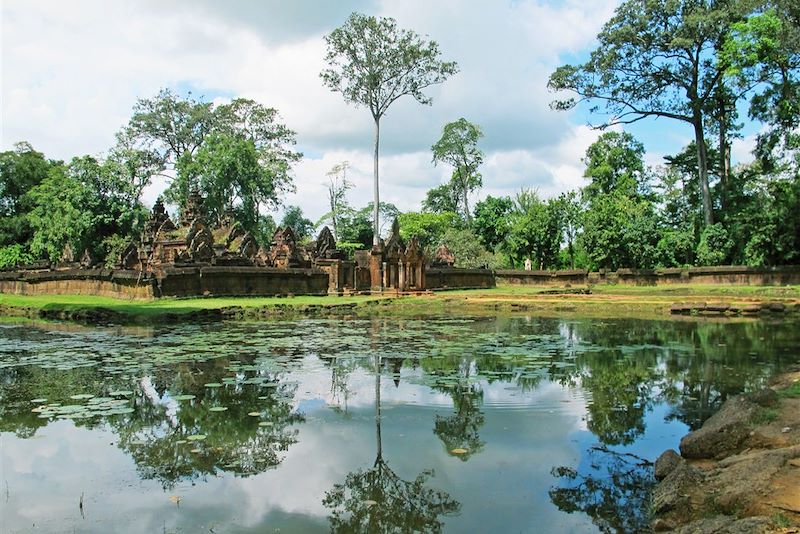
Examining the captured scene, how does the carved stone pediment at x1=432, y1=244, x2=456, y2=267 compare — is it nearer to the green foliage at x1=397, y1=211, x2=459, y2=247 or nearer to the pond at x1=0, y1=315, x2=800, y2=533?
the green foliage at x1=397, y1=211, x2=459, y2=247

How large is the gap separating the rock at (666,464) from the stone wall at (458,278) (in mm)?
30744

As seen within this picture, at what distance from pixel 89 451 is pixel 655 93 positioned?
4031 cm

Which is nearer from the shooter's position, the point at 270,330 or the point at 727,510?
the point at 727,510

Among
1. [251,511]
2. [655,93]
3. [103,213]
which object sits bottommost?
[251,511]

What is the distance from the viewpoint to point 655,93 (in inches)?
1553

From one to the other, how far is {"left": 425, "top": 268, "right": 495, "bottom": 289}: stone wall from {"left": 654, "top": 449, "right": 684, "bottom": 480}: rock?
3074 centimetres

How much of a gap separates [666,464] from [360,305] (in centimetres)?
1951

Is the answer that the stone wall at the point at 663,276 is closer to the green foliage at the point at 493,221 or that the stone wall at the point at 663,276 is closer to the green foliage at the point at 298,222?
the green foliage at the point at 493,221

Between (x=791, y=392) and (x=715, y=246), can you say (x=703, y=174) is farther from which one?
(x=791, y=392)

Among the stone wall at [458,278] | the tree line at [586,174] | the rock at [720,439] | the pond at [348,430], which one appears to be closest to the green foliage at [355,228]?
the tree line at [586,174]

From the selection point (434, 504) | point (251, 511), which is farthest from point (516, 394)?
point (251, 511)

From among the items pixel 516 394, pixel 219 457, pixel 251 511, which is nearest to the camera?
pixel 251 511

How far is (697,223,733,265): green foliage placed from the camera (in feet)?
117

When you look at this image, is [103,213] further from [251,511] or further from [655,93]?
[251,511]
